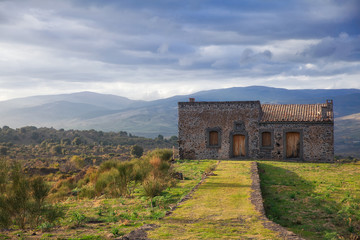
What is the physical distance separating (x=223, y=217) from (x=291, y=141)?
17747 mm

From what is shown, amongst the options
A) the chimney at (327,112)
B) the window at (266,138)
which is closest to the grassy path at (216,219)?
the window at (266,138)

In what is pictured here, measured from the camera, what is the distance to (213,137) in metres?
25.7

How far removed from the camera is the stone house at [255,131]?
2377 cm

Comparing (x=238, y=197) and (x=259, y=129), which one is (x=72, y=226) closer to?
(x=238, y=197)

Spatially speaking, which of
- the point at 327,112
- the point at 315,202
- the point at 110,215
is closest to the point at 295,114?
the point at 327,112

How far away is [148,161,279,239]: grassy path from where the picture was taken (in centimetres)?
683

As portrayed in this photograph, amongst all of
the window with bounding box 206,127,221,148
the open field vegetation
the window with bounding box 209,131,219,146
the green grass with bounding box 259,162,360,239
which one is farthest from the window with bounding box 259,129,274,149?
the open field vegetation

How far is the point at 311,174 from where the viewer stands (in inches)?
676

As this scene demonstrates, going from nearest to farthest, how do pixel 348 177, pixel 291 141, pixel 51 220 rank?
pixel 51 220, pixel 348 177, pixel 291 141

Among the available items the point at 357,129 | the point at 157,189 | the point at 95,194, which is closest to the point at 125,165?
the point at 95,194

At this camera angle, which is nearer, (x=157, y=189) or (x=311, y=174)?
(x=157, y=189)

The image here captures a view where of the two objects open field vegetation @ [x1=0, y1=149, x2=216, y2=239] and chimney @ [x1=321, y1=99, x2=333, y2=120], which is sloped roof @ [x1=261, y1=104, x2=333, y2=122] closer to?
chimney @ [x1=321, y1=99, x2=333, y2=120]

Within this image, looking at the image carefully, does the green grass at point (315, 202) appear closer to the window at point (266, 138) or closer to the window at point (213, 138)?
the window at point (266, 138)

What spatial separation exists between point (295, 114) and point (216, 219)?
18.8 metres
